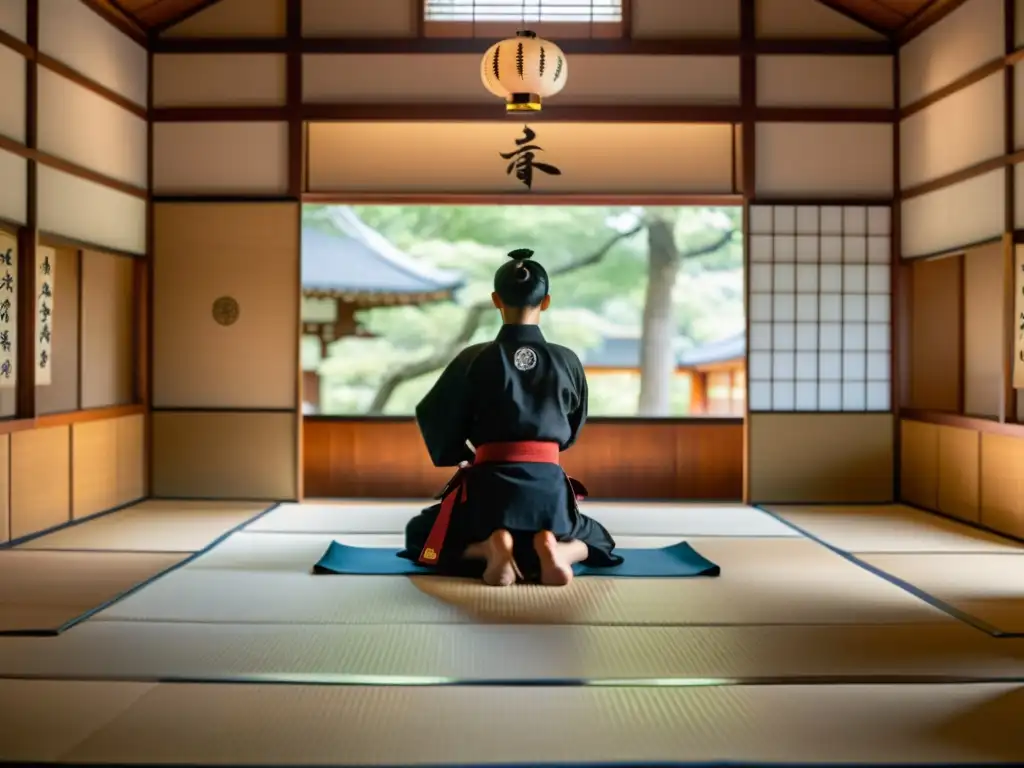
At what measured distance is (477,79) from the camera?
20.9ft

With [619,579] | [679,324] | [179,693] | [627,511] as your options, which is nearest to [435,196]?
[627,511]

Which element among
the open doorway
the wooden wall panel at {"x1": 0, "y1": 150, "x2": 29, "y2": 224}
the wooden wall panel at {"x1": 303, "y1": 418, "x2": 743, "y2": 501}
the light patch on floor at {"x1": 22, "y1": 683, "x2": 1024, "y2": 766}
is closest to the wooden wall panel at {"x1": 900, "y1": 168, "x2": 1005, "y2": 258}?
the wooden wall panel at {"x1": 303, "y1": 418, "x2": 743, "y2": 501}

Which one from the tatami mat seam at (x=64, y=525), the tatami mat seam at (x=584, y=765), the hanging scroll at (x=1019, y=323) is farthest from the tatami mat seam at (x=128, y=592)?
the hanging scroll at (x=1019, y=323)

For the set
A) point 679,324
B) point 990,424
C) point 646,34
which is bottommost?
point 990,424

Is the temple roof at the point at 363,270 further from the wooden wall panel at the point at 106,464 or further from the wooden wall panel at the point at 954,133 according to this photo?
the wooden wall panel at the point at 954,133

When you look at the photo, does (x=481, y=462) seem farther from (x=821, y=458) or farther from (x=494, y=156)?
(x=821, y=458)

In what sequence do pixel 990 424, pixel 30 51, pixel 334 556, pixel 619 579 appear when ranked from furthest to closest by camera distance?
pixel 990 424 < pixel 30 51 < pixel 334 556 < pixel 619 579

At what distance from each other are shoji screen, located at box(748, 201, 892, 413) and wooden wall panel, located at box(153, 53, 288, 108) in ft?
10.4

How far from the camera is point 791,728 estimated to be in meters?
2.33

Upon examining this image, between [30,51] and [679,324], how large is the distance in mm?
9549

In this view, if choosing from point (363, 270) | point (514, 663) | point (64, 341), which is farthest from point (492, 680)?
point (363, 270)

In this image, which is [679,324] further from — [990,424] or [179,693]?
[179,693]

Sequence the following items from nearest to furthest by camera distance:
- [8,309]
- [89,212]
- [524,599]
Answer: [524,599], [8,309], [89,212]

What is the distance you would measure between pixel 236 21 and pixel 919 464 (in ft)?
16.2
